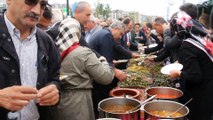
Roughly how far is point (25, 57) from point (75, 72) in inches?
27.2

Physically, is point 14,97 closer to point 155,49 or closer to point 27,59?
point 27,59

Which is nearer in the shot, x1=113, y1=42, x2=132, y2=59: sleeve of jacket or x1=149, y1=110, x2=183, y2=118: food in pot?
x1=149, y1=110, x2=183, y2=118: food in pot

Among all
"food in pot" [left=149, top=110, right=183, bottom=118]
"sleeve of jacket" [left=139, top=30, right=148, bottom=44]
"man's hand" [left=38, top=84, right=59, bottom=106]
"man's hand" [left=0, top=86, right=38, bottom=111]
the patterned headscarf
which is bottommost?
"sleeve of jacket" [left=139, top=30, right=148, bottom=44]

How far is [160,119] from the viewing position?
4.61ft

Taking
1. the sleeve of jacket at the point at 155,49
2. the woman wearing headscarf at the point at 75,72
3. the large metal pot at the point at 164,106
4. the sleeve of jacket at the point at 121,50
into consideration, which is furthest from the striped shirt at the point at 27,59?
the sleeve of jacket at the point at 155,49

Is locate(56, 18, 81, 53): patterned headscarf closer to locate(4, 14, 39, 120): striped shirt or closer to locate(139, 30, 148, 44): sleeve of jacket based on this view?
locate(4, 14, 39, 120): striped shirt

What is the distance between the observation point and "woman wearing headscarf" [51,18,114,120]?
188 cm

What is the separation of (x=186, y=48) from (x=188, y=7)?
2.18ft

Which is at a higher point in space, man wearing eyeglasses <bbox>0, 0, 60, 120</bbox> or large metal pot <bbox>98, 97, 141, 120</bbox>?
man wearing eyeglasses <bbox>0, 0, 60, 120</bbox>

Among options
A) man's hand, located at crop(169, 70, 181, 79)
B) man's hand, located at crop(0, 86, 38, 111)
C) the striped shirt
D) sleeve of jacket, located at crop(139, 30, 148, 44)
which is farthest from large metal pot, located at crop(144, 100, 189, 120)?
sleeve of jacket, located at crop(139, 30, 148, 44)

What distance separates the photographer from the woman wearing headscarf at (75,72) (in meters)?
1.88

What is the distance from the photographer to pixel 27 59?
1.25m

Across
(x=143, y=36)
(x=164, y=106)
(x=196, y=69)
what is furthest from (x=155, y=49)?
(x=143, y=36)

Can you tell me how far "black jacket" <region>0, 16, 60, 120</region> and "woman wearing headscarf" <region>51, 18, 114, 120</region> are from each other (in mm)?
443
